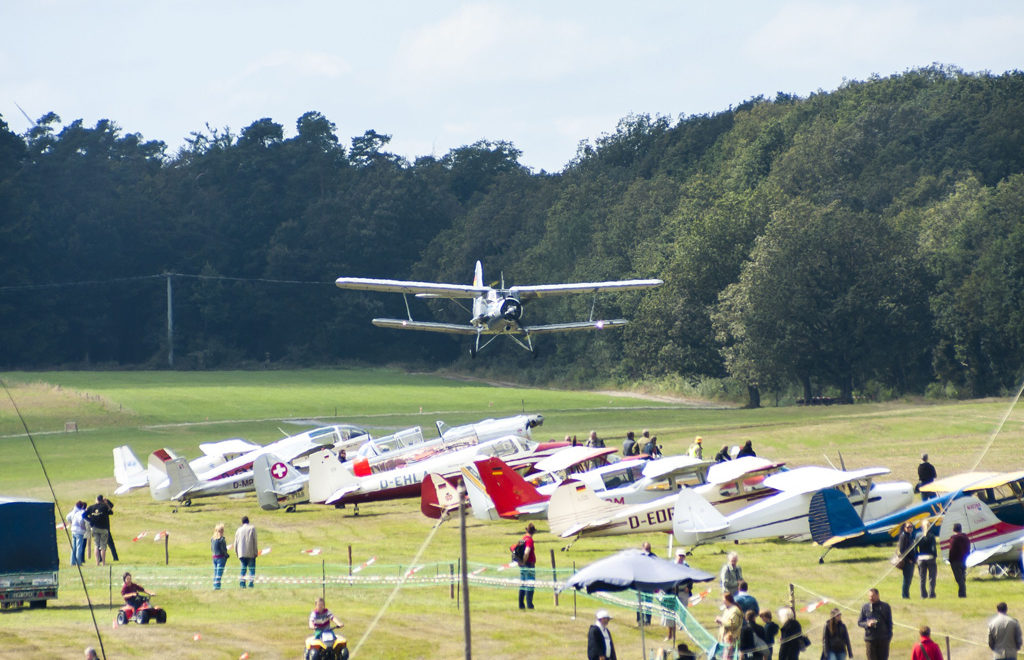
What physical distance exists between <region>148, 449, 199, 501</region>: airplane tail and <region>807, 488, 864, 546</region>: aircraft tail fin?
18059 mm

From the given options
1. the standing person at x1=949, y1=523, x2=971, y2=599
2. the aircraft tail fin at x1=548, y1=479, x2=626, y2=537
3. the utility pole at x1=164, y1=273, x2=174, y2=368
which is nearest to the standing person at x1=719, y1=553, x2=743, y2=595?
the standing person at x1=949, y1=523, x2=971, y2=599

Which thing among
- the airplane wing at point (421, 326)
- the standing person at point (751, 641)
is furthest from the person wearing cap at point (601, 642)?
the airplane wing at point (421, 326)

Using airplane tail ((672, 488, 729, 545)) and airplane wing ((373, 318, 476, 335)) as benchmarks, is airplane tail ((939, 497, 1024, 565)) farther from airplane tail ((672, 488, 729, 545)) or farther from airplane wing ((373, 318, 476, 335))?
airplane wing ((373, 318, 476, 335))

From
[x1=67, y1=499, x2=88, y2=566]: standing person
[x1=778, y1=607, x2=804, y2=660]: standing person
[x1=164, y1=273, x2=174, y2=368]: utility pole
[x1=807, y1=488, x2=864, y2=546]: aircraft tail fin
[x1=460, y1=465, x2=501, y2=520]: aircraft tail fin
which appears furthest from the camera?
[x1=164, y1=273, x2=174, y2=368]: utility pole

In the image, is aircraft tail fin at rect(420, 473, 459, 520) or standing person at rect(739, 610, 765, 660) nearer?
standing person at rect(739, 610, 765, 660)

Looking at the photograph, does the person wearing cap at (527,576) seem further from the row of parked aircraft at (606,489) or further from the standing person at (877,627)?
the standing person at (877,627)

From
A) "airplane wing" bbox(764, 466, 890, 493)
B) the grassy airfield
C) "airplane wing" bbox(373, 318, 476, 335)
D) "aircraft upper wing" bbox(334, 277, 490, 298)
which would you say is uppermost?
"aircraft upper wing" bbox(334, 277, 490, 298)

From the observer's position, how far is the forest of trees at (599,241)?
65312mm

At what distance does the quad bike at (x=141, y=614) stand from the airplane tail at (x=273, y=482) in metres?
13.4

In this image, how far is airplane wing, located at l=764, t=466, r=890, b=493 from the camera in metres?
22.7

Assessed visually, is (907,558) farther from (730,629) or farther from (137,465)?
(137,465)

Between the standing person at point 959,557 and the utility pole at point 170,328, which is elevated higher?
the utility pole at point 170,328

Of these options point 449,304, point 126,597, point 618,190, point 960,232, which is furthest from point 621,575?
point 618,190

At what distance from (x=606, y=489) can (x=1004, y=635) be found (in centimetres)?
1198
